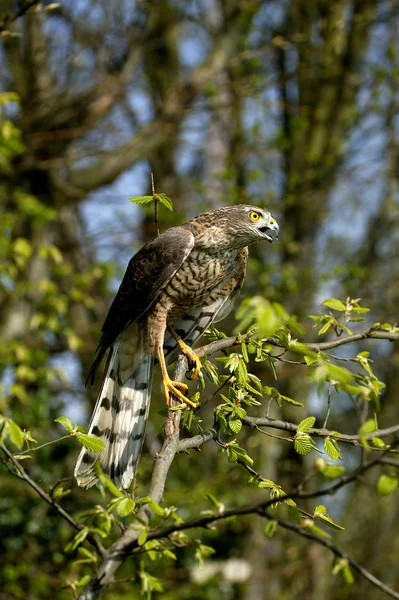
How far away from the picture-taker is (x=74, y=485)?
17.4 feet

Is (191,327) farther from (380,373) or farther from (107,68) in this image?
(380,373)

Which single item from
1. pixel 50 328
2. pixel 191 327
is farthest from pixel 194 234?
pixel 50 328

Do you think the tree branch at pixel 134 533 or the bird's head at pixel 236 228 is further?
the bird's head at pixel 236 228

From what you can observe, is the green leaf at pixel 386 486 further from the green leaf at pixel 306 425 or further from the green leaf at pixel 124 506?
the green leaf at pixel 124 506

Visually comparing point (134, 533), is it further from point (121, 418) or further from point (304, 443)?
point (121, 418)

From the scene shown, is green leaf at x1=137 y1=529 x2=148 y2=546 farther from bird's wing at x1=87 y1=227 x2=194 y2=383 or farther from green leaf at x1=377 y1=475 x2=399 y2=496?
bird's wing at x1=87 y1=227 x2=194 y2=383

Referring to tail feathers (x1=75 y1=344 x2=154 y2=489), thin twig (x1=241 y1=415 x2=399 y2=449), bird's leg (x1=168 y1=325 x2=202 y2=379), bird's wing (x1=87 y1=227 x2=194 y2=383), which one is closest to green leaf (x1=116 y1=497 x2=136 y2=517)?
thin twig (x1=241 y1=415 x2=399 y2=449)

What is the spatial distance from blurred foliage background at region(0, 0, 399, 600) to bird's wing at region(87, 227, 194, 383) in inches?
39.2

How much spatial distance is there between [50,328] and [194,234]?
2.28 meters

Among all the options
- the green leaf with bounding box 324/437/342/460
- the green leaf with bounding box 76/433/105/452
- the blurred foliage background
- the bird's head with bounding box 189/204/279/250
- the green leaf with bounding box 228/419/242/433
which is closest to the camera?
the green leaf with bounding box 76/433/105/452

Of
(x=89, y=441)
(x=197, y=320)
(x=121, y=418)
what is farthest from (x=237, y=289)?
(x=89, y=441)

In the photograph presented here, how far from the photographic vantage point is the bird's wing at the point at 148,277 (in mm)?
3320

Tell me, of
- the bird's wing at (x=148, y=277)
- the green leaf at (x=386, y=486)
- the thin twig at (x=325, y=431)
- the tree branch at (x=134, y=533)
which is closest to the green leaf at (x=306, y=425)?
the thin twig at (x=325, y=431)

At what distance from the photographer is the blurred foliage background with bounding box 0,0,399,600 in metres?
5.39
